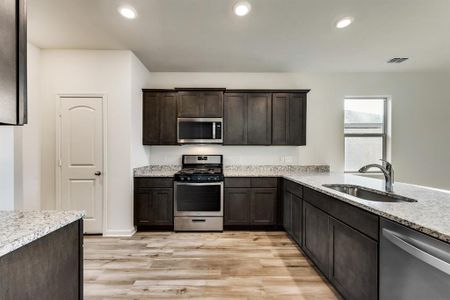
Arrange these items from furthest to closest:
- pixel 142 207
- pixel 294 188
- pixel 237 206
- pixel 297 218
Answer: pixel 237 206 → pixel 142 207 → pixel 294 188 → pixel 297 218

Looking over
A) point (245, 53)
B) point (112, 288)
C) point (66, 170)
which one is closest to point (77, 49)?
point (66, 170)

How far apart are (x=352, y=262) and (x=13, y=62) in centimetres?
242

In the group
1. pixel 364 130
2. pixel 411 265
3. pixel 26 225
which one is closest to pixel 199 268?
pixel 26 225

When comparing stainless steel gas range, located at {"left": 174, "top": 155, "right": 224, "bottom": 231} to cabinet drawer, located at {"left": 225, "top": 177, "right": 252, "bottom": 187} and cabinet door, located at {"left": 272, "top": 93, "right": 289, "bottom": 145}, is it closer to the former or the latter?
cabinet drawer, located at {"left": 225, "top": 177, "right": 252, "bottom": 187}

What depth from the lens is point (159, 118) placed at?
3.86 meters

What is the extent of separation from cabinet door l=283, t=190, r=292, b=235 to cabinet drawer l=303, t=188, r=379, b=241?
74 cm

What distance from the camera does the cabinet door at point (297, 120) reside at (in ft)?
12.7

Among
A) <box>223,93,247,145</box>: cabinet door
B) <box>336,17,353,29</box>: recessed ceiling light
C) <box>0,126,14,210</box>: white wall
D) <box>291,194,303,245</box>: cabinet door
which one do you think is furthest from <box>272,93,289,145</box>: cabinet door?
<box>0,126,14,210</box>: white wall

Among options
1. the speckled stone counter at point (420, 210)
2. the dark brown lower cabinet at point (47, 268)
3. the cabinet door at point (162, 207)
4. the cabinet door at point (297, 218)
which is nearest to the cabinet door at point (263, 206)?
the cabinet door at point (297, 218)

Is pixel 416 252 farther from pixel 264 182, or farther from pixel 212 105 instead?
pixel 212 105

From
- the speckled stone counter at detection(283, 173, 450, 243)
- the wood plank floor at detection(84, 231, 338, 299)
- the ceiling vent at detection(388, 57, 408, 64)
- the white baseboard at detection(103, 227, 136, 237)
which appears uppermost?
the ceiling vent at detection(388, 57, 408, 64)

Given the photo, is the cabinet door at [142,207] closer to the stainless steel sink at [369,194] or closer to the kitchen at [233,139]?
the kitchen at [233,139]

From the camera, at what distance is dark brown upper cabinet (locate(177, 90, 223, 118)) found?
3842 millimetres

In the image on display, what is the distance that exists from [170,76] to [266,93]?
179 centimetres
